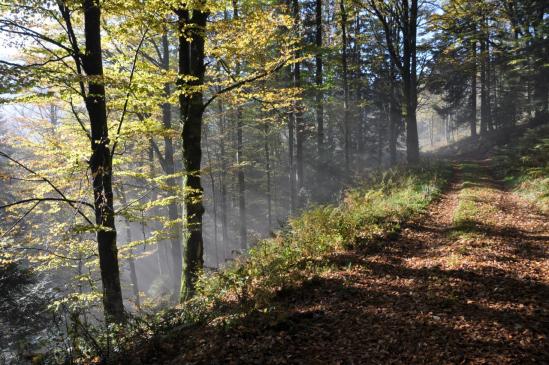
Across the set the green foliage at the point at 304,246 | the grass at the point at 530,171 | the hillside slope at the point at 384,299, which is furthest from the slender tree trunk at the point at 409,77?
the hillside slope at the point at 384,299

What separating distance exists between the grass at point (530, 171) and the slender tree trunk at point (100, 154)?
12.4 m

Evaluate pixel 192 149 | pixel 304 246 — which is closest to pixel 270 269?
pixel 304 246

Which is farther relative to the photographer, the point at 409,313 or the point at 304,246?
the point at 304,246

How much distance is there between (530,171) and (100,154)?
634 inches

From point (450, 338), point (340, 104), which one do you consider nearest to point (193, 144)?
point (450, 338)

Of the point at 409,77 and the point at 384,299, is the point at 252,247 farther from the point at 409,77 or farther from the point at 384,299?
the point at 409,77

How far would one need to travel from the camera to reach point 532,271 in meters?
6.46

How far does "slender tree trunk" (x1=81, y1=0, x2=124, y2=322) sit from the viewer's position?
28.0 feet

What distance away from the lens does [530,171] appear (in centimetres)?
1459

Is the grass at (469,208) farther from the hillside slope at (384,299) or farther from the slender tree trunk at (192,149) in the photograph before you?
the slender tree trunk at (192,149)

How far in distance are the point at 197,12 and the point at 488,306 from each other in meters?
9.13

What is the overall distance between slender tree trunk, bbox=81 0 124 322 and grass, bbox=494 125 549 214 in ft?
40.6

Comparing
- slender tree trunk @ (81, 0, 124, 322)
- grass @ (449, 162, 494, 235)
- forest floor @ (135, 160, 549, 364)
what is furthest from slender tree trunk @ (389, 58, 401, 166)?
slender tree trunk @ (81, 0, 124, 322)

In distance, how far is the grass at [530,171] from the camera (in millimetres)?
12134
